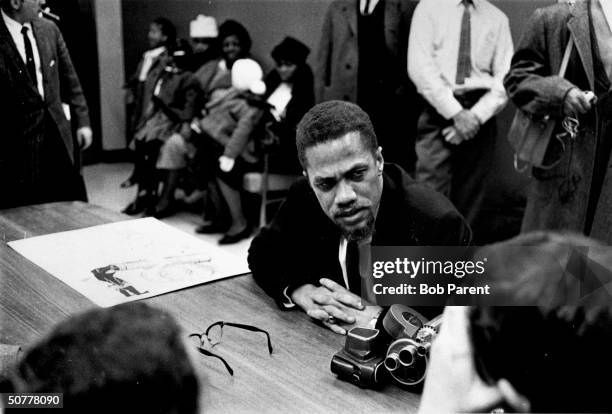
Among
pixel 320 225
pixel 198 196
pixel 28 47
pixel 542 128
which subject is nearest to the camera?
pixel 320 225

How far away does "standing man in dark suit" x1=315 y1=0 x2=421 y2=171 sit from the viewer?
3170 millimetres

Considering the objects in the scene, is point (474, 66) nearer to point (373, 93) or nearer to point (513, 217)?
point (373, 93)

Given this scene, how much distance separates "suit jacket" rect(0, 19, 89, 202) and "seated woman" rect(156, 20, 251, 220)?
Answer: 1.74 meters

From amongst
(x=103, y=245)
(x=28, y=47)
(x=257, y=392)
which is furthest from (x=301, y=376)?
(x=28, y=47)

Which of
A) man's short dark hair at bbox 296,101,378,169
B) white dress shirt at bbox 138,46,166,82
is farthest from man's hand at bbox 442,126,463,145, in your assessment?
white dress shirt at bbox 138,46,166,82

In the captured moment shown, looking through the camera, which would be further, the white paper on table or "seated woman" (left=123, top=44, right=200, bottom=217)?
→ "seated woman" (left=123, top=44, right=200, bottom=217)

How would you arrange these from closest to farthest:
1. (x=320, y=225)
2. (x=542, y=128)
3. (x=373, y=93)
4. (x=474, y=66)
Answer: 1. (x=320, y=225)
2. (x=542, y=128)
3. (x=474, y=66)
4. (x=373, y=93)

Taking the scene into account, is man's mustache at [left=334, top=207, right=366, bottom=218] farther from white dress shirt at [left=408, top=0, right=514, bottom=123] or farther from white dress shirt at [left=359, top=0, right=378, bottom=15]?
white dress shirt at [left=359, top=0, right=378, bottom=15]

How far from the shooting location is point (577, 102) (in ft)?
5.90

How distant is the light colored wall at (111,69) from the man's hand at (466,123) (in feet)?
13.2

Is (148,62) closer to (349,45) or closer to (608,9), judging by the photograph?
(349,45)

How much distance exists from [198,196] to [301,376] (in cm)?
383

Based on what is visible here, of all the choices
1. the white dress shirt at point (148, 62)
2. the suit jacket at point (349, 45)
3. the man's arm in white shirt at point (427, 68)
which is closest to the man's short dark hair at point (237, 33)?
the white dress shirt at point (148, 62)

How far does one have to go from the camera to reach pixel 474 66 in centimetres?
291
